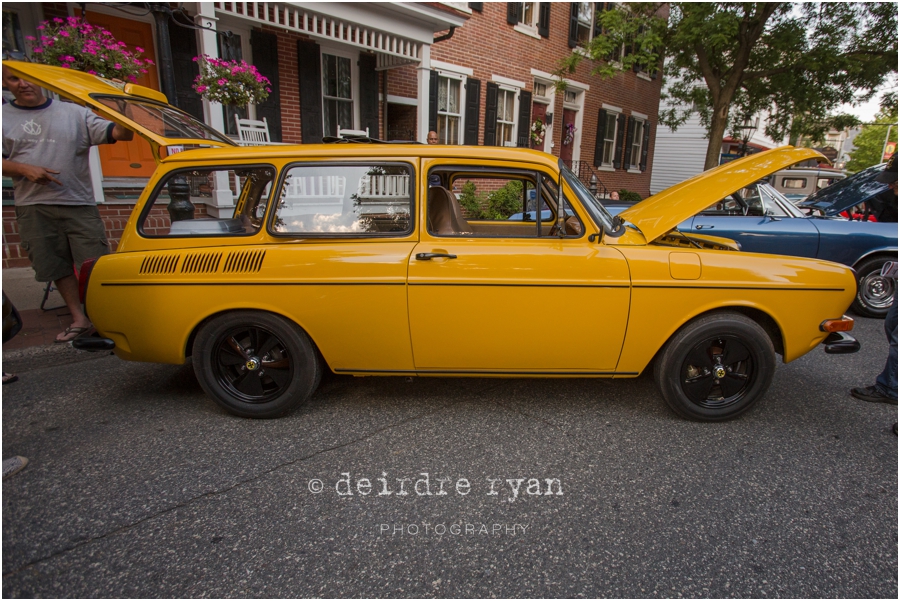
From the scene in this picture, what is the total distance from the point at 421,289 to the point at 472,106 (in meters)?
10.4

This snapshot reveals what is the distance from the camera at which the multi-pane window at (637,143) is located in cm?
1861

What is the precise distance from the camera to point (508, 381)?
3.81 metres

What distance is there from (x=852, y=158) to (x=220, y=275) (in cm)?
7723

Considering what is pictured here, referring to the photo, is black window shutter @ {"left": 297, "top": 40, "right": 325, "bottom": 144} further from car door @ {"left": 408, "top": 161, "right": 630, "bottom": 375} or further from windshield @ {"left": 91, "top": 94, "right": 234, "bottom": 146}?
car door @ {"left": 408, "top": 161, "right": 630, "bottom": 375}

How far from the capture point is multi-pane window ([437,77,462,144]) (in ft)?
38.5

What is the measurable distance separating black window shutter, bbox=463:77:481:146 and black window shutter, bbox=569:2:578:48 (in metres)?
4.45

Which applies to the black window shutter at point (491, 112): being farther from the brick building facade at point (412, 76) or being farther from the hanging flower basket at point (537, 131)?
the hanging flower basket at point (537, 131)

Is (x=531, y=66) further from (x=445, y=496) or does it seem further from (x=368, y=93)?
(x=445, y=496)

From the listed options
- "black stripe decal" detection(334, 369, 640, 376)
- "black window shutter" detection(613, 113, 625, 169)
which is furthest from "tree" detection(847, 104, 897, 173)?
"black stripe decal" detection(334, 369, 640, 376)

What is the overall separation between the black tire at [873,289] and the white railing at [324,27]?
8.17 m

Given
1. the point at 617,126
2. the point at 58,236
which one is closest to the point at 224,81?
the point at 58,236

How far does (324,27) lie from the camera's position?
26.8 feet

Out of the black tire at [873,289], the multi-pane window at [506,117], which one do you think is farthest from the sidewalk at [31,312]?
the multi-pane window at [506,117]

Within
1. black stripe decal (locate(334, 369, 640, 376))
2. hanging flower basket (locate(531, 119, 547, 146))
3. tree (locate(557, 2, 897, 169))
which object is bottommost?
black stripe decal (locate(334, 369, 640, 376))
